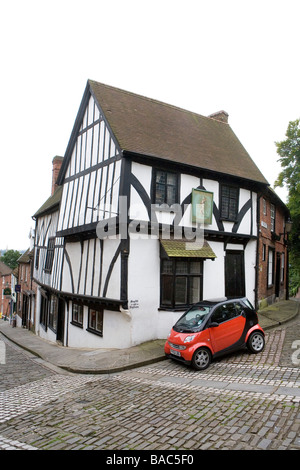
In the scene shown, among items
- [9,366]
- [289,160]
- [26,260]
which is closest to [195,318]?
[9,366]

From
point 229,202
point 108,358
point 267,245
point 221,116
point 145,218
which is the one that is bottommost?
point 108,358

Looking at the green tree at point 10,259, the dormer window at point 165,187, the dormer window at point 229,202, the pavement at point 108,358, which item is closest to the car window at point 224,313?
the pavement at point 108,358

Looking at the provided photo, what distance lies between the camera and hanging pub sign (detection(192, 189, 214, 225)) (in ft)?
41.5

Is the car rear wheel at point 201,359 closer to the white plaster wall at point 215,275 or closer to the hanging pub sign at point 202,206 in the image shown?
the white plaster wall at point 215,275

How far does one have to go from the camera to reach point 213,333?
855 cm

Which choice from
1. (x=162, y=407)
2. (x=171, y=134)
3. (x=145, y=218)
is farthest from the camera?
(x=171, y=134)

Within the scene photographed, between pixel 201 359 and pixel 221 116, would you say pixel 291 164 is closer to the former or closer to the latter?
pixel 221 116

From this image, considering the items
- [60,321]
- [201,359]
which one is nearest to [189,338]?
[201,359]

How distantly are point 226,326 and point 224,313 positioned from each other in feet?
1.13

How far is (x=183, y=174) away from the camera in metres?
12.5

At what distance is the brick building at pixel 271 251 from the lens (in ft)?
53.2

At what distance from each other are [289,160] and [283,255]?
6.34m

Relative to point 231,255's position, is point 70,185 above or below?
above
